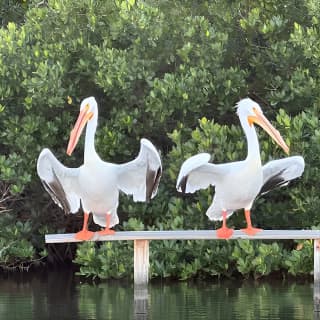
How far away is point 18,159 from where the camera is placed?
1761 centimetres

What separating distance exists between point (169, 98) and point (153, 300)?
321 centimetres

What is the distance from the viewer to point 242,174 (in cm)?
1343

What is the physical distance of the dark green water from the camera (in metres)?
14.1

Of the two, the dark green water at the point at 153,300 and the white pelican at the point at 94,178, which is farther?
the dark green water at the point at 153,300

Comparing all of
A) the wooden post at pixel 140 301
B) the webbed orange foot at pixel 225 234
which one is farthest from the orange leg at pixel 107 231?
the webbed orange foot at pixel 225 234

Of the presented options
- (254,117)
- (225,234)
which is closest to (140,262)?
(225,234)

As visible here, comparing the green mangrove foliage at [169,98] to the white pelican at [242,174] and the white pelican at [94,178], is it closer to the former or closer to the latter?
the white pelican at [242,174]

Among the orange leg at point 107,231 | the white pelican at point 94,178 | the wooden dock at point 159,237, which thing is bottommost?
the wooden dock at point 159,237

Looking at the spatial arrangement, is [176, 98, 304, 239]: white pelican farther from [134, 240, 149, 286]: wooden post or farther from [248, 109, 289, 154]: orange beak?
[134, 240, 149, 286]: wooden post

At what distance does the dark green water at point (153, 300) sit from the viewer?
46.2 ft

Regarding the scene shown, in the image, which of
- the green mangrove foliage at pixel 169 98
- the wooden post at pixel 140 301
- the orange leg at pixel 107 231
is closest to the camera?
the orange leg at pixel 107 231

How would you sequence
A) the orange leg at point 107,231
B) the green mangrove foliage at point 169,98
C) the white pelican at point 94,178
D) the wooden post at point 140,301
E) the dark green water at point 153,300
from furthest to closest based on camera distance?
1. the green mangrove foliage at point 169,98
2. the dark green water at point 153,300
3. the wooden post at point 140,301
4. the orange leg at point 107,231
5. the white pelican at point 94,178

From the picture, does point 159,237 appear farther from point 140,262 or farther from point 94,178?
point 94,178

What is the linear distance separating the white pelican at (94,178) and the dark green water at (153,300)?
1.14 metres
